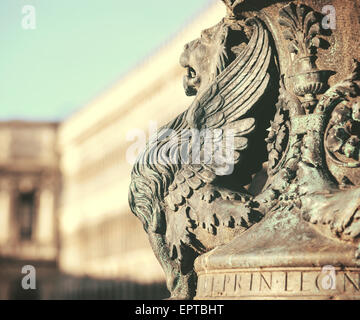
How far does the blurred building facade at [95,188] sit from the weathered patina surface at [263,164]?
2347 centimetres

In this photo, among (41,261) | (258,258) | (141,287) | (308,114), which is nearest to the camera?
(258,258)

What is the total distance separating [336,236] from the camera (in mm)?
3482

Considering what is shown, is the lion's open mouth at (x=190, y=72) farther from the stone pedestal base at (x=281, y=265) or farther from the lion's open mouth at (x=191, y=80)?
the stone pedestal base at (x=281, y=265)

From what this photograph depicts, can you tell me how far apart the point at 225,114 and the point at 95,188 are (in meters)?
46.6

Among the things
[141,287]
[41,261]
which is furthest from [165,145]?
[41,261]

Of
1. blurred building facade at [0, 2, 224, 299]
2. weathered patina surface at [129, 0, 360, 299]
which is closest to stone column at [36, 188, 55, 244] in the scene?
blurred building facade at [0, 2, 224, 299]

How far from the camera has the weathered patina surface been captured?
3506mm

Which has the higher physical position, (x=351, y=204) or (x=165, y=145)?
(x=165, y=145)

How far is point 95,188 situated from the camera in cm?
5038

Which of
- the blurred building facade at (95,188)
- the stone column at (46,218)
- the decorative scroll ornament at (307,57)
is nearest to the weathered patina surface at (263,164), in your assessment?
the decorative scroll ornament at (307,57)

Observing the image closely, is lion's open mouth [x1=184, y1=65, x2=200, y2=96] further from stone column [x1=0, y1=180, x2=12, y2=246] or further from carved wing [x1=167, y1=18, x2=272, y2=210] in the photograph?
stone column [x1=0, y1=180, x2=12, y2=246]
